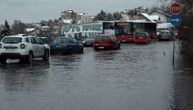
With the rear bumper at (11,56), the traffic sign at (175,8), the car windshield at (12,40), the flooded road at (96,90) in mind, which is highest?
the traffic sign at (175,8)

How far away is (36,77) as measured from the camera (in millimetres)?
21234

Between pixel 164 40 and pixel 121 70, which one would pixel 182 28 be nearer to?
pixel 121 70

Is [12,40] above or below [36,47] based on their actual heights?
above

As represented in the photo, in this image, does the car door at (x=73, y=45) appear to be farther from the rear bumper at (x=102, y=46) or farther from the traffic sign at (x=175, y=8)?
the traffic sign at (x=175, y=8)

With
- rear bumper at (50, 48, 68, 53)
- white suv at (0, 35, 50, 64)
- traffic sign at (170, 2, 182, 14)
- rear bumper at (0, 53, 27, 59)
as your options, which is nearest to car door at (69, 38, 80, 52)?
rear bumper at (50, 48, 68, 53)

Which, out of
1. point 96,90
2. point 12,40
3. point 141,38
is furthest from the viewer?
point 141,38

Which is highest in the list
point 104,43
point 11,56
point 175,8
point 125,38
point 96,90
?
point 175,8

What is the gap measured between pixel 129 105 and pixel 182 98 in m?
1.87

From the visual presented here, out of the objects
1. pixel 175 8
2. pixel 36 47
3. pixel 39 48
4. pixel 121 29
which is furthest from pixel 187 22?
pixel 121 29

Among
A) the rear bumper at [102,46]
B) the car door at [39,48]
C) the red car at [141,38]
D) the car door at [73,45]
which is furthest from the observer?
the red car at [141,38]

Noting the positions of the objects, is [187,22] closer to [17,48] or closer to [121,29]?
[17,48]

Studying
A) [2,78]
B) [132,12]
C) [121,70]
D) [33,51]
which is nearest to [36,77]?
[2,78]

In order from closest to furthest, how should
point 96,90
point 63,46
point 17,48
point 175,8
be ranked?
point 96,90 < point 175,8 < point 17,48 < point 63,46

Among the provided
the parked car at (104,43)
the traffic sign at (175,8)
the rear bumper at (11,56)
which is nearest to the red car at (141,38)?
the parked car at (104,43)
